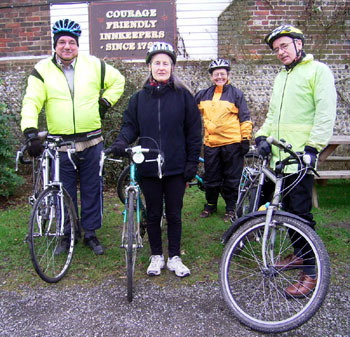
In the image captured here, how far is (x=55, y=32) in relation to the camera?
3.65m

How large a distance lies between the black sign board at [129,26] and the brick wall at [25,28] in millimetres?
1027

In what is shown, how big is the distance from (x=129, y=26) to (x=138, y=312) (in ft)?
21.5

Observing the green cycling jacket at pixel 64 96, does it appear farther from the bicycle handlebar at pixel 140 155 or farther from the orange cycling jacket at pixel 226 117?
the orange cycling jacket at pixel 226 117

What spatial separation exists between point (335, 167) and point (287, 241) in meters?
5.28

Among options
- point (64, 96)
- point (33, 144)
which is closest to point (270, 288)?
point (33, 144)

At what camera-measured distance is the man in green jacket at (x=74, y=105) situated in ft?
11.9

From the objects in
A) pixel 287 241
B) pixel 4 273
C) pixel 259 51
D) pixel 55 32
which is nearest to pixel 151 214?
pixel 287 241

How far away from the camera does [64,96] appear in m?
3.71

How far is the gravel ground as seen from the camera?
266 cm

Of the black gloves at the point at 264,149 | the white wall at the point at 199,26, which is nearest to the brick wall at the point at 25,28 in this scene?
the white wall at the point at 199,26

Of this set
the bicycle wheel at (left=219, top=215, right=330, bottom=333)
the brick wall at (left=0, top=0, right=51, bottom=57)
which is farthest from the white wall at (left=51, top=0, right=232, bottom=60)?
the bicycle wheel at (left=219, top=215, right=330, bottom=333)

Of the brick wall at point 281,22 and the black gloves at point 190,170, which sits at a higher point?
the brick wall at point 281,22

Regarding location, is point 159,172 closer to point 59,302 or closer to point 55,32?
point 59,302

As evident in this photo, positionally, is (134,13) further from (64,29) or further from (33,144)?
(33,144)
